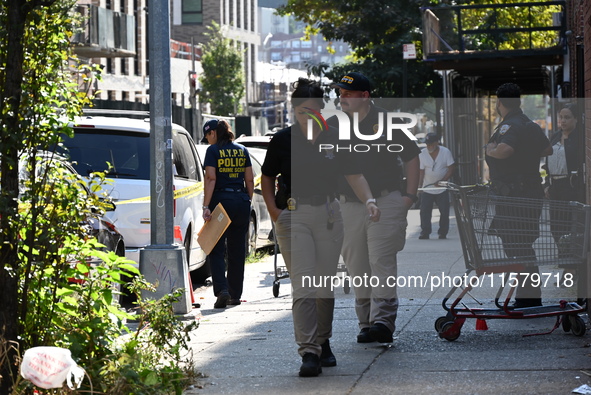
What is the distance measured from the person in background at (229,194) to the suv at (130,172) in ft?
1.99

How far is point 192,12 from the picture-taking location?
7975 cm

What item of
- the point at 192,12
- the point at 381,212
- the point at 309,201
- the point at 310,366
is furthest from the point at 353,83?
the point at 192,12

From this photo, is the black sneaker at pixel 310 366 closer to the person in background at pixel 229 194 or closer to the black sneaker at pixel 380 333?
the black sneaker at pixel 380 333

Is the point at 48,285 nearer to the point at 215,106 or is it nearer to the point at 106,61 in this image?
the point at 106,61

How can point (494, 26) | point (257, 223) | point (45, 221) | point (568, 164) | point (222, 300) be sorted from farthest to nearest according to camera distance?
point (494, 26) < point (257, 223) < point (568, 164) < point (222, 300) < point (45, 221)

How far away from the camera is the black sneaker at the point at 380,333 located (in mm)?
7570

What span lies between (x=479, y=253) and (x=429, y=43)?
1261 centimetres

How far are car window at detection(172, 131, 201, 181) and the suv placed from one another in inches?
0.5

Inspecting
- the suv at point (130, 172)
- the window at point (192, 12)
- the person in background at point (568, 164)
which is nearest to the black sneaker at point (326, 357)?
the suv at point (130, 172)

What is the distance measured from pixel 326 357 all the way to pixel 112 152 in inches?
196

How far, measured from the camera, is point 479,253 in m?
7.73

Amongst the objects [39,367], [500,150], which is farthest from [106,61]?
[39,367]

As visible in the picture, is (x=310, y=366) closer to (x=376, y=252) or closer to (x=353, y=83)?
(x=376, y=252)

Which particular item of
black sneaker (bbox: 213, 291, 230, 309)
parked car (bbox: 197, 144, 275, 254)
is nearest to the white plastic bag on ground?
black sneaker (bbox: 213, 291, 230, 309)
